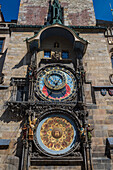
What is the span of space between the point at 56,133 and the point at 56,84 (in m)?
2.72

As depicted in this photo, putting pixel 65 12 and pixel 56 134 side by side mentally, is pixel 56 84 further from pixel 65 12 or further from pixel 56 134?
pixel 65 12

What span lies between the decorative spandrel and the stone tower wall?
28.0ft

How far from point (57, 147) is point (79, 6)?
12080 mm

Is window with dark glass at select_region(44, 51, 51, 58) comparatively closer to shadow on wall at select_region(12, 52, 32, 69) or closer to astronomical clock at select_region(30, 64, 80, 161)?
shadow on wall at select_region(12, 52, 32, 69)

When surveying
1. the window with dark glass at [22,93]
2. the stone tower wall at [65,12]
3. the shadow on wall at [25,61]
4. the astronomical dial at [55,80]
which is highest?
the stone tower wall at [65,12]

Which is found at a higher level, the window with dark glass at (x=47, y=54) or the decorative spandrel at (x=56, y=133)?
the window with dark glass at (x=47, y=54)

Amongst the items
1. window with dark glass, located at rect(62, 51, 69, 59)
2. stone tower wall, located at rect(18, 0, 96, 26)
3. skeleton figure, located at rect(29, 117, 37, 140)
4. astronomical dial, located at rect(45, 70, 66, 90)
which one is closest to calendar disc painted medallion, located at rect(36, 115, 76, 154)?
skeleton figure, located at rect(29, 117, 37, 140)

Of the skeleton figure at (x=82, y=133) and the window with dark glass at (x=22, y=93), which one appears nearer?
the skeleton figure at (x=82, y=133)

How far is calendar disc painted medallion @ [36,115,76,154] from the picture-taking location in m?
8.18

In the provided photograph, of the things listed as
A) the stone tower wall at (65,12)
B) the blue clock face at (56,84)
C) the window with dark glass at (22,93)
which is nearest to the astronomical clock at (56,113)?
the blue clock face at (56,84)

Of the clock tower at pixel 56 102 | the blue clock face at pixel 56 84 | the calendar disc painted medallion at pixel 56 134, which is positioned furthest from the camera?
the blue clock face at pixel 56 84

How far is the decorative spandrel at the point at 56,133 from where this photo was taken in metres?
8.25

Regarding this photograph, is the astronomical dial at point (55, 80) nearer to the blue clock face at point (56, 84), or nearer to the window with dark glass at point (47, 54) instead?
the blue clock face at point (56, 84)

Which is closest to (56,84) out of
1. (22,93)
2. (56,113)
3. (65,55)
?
(56,113)
